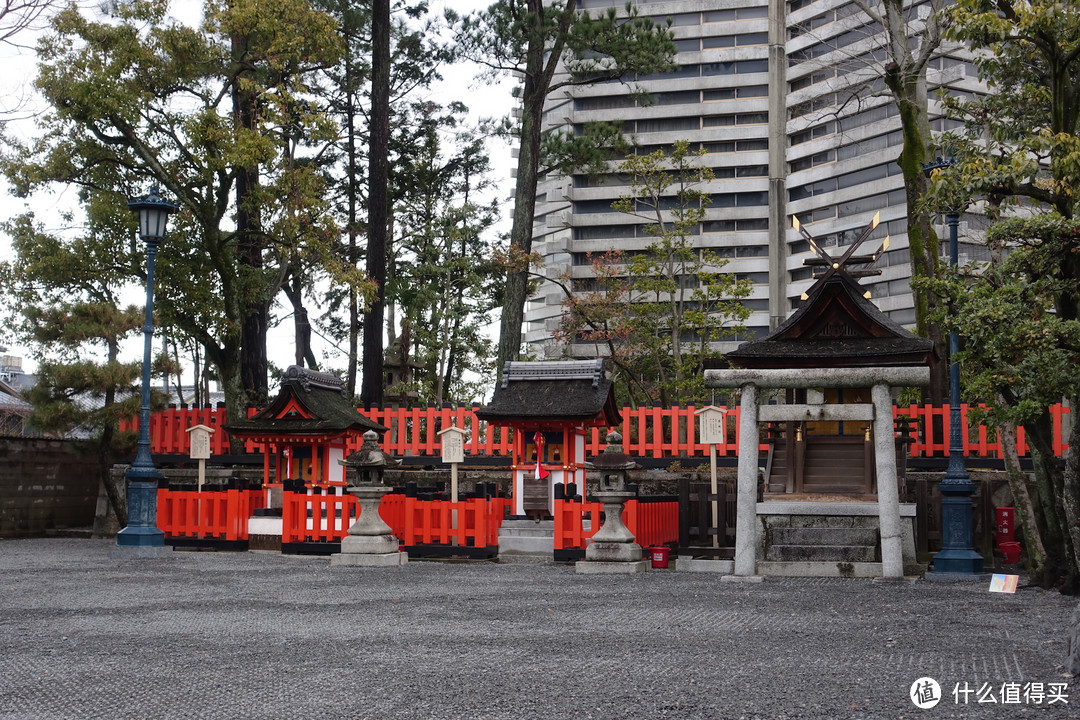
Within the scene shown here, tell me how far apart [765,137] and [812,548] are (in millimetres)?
48932

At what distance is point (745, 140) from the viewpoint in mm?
60594

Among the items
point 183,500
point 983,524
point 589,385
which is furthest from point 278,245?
point 983,524

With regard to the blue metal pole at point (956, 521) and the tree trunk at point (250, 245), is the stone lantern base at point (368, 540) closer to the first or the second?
the tree trunk at point (250, 245)

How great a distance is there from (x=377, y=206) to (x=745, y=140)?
133 feet

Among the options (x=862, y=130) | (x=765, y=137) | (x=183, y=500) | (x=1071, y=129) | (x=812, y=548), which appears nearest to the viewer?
(x=1071, y=129)

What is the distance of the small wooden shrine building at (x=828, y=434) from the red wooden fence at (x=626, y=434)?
75.7 inches

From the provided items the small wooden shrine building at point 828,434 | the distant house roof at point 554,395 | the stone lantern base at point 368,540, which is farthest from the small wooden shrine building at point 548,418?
the stone lantern base at point 368,540

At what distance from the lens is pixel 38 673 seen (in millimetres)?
7016

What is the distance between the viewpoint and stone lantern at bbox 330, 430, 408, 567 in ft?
52.7

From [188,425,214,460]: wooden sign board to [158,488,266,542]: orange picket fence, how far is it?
1.47 m

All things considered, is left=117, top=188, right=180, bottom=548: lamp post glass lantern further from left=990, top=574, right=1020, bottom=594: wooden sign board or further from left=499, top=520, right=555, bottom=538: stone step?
left=990, top=574, right=1020, bottom=594: wooden sign board

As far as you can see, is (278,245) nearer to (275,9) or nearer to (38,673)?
(275,9)

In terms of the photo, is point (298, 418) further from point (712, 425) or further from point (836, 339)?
point (836, 339)

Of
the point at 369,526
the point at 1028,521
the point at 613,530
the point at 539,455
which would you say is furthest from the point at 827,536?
the point at 369,526
